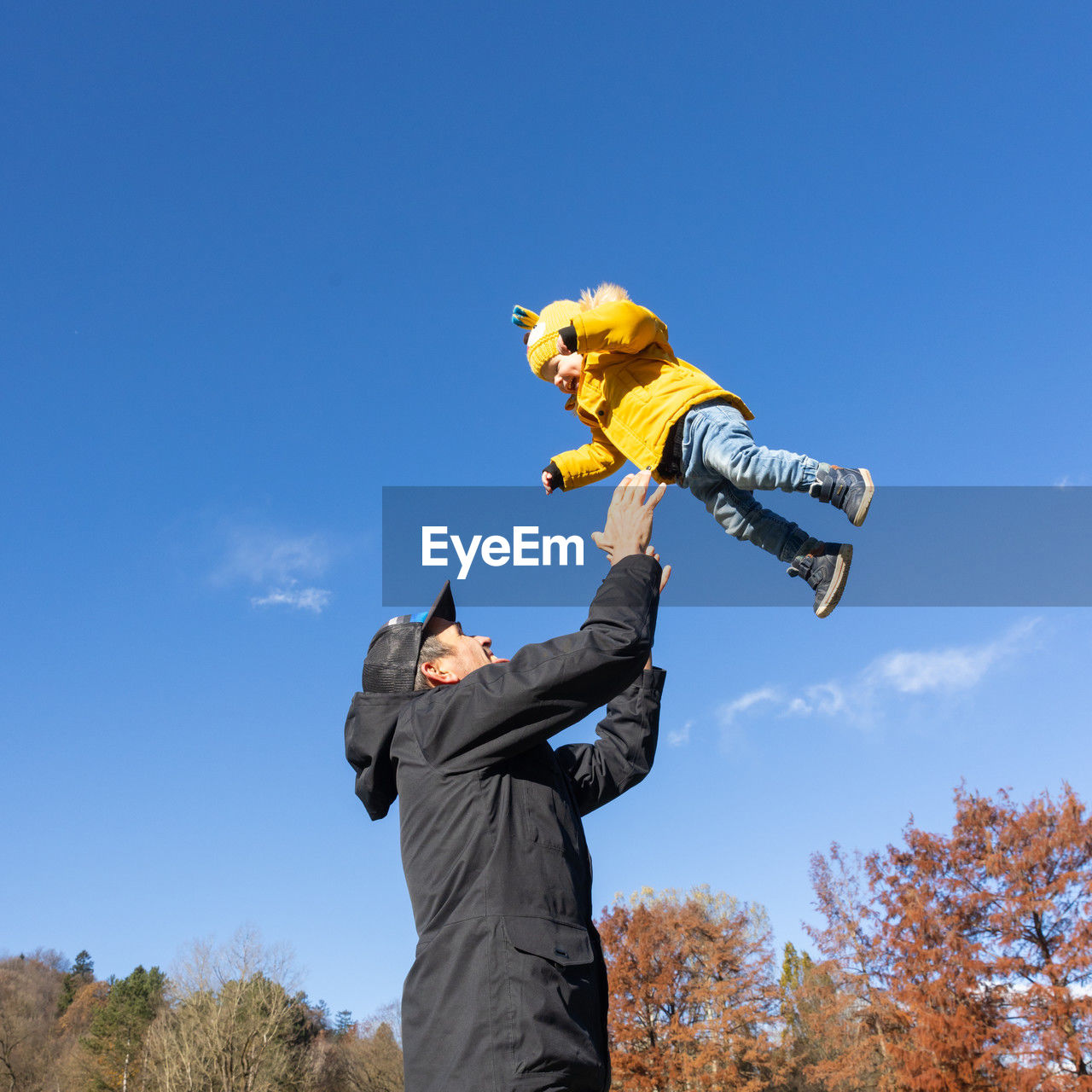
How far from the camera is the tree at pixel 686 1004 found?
3050 centimetres

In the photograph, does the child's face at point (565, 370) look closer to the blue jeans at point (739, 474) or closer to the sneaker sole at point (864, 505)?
the blue jeans at point (739, 474)

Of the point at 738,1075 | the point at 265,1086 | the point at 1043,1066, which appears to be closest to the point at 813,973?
the point at 738,1075

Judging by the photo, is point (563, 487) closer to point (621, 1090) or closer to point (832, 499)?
point (832, 499)

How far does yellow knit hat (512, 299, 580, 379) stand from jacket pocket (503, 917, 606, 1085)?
2894mm

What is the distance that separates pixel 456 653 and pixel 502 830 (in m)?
0.86

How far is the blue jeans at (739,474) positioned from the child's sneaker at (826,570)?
7 cm

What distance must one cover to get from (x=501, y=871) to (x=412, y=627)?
1.00m

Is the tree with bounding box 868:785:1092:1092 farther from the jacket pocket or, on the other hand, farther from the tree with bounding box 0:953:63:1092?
the tree with bounding box 0:953:63:1092

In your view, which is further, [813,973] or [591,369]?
[813,973]

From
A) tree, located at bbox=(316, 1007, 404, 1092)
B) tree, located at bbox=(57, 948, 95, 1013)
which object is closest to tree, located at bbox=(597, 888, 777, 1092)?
tree, located at bbox=(316, 1007, 404, 1092)

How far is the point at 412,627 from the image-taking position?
10.5 ft

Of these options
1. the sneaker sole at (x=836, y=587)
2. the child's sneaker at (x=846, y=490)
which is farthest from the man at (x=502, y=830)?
the sneaker sole at (x=836, y=587)

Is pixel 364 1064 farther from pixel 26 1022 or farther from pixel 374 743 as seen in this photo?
pixel 374 743

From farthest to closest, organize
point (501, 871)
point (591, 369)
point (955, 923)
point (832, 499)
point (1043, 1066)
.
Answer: point (955, 923) → point (1043, 1066) → point (591, 369) → point (832, 499) → point (501, 871)
